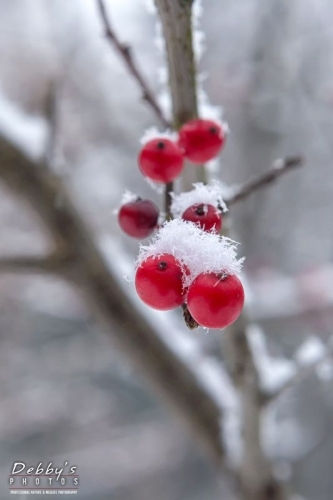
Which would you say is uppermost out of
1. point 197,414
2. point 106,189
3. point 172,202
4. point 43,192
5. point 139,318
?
point 106,189

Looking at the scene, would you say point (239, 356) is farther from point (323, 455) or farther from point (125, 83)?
point (323, 455)

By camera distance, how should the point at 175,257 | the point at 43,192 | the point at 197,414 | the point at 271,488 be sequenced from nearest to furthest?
1. the point at 175,257
2. the point at 43,192
3. the point at 271,488
4. the point at 197,414

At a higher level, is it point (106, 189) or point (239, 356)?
point (106, 189)

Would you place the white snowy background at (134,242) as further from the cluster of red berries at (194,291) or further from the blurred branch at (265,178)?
the cluster of red berries at (194,291)

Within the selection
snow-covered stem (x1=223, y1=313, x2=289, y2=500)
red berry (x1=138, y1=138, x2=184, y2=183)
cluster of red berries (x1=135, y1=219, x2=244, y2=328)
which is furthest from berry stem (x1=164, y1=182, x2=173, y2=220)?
snow-covered stem (x1=223, y1=313, x2=289, y2=500)

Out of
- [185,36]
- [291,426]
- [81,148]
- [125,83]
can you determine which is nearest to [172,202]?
[185,36]

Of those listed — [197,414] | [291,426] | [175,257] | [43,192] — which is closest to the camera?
[175,257]

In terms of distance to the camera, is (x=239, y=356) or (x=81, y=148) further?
(x=81, y=148)

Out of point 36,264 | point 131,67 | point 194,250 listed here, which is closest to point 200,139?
point 131,67
